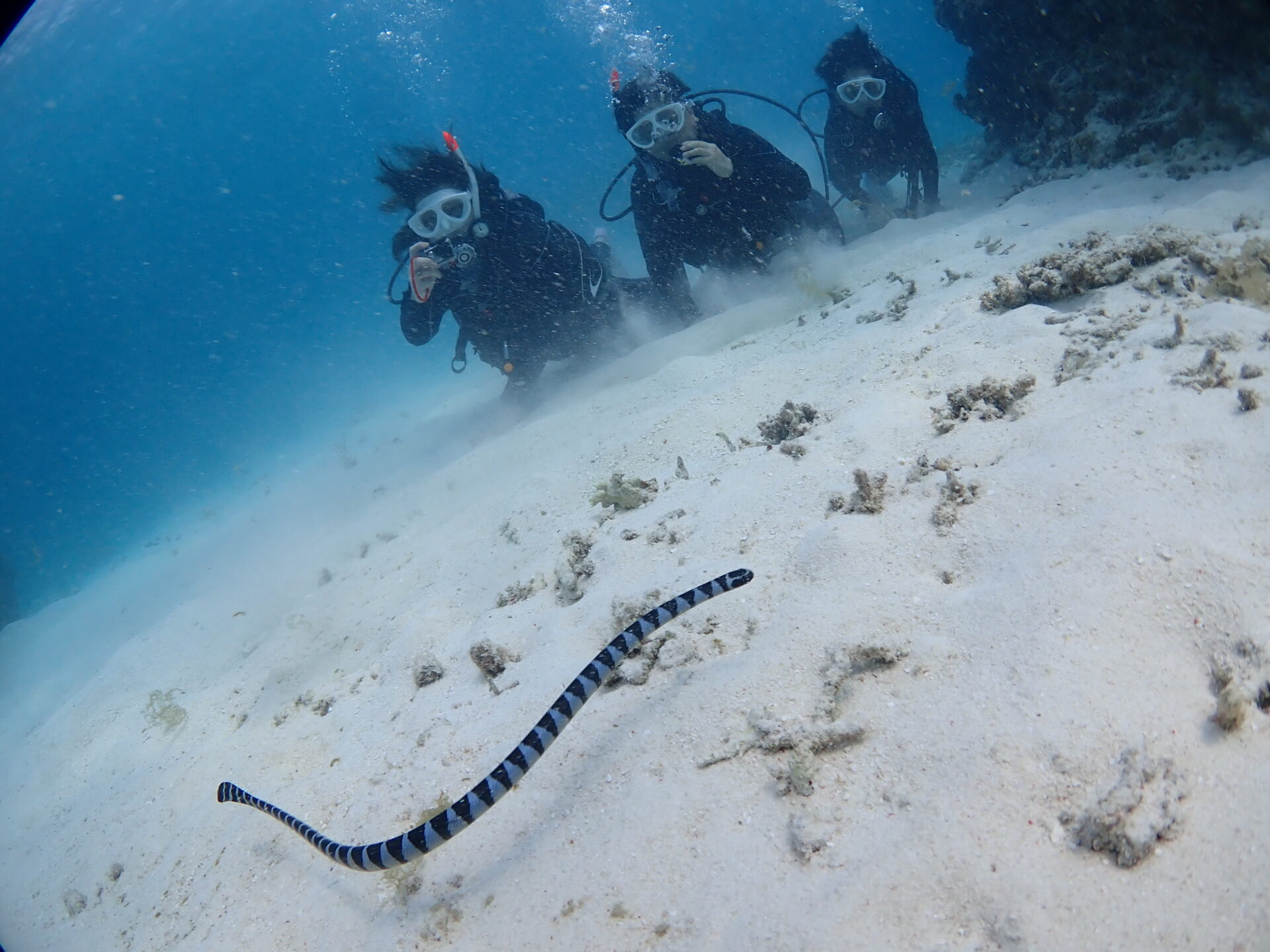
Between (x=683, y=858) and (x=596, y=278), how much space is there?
8.03 metres

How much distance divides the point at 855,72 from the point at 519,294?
675cm

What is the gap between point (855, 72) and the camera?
9.98 m

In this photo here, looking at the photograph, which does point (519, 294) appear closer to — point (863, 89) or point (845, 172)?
point (863, 89)

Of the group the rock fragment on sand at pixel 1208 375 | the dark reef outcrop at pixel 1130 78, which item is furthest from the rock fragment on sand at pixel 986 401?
the dark reef outcrop at pixel 1130 78

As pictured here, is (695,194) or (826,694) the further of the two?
(695,194)

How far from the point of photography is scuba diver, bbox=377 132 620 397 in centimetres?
797

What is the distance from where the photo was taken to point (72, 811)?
4.60 metres

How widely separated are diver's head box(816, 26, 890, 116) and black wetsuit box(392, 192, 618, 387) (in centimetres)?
478

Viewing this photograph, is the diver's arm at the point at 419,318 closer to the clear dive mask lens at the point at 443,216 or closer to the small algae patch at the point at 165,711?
the clear dive mask lens at the point at 443,216

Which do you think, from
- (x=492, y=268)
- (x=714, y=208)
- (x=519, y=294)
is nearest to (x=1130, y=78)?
(x=714, y=208)

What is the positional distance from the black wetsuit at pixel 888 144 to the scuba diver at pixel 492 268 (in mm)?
4930

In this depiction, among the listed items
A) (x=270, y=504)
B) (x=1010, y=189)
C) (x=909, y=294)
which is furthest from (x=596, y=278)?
(x=270, y=504)

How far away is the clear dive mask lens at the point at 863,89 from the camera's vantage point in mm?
9297

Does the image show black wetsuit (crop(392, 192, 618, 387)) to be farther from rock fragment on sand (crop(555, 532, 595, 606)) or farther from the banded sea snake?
the banded sea snake
